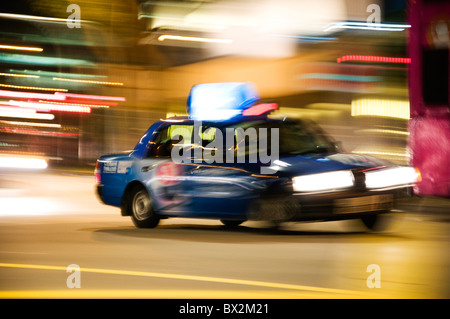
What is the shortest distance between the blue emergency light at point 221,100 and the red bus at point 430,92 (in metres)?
2.72

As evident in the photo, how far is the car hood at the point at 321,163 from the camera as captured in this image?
32.6 ft

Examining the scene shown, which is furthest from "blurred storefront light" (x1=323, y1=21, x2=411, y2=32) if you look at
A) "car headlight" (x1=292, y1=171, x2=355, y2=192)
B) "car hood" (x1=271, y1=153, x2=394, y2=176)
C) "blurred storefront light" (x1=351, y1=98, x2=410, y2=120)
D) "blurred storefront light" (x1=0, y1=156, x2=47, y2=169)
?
"blurred storefront light" (x1=0, y1=156, x2=47, y2=169)

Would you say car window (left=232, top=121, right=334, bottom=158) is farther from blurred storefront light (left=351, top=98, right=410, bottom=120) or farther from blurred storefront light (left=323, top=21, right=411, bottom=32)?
blurred storefront light (left=323, top=21, right=411, bottom=32)

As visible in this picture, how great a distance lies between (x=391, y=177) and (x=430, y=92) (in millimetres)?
3366

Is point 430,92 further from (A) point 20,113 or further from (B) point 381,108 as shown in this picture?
(A) point 20,113

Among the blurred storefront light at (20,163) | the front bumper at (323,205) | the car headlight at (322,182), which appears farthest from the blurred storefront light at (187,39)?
the car headlight at (322,182)

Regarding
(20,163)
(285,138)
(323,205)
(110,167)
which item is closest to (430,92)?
(285,138)

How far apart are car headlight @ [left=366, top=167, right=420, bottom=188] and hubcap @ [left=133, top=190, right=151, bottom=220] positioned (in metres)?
3.27

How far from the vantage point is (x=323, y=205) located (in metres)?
9.85

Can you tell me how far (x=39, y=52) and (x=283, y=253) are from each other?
35.7m

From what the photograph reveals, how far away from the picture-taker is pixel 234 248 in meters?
9.42

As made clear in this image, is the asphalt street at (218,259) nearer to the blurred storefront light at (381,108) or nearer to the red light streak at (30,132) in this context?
the blurred storefront light at (381,108)

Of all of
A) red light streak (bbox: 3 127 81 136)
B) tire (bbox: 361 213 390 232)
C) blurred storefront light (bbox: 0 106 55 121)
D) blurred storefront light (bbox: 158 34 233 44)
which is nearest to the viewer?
tire (bbox: 361 213 390 232)

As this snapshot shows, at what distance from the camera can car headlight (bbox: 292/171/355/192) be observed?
9.88 metres
